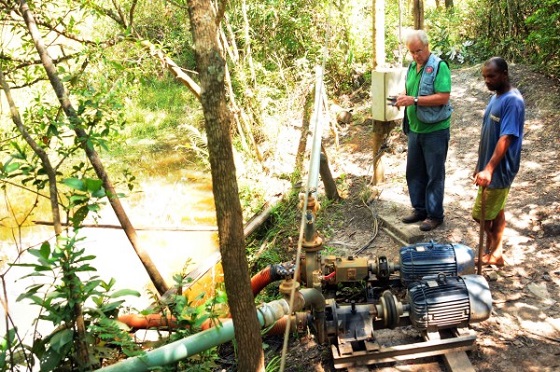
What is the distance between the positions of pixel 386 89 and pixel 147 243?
4.14m

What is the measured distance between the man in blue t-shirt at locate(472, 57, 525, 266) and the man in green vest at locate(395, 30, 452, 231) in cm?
45

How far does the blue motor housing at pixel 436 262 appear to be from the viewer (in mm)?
3354

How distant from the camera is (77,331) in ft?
7.63

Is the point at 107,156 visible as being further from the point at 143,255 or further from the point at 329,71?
the point at 143,255

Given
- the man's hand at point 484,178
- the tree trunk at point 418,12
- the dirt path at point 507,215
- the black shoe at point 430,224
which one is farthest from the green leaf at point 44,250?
the tree trunk at point 418,12

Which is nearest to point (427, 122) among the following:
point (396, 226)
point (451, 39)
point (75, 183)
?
point (396, 226)

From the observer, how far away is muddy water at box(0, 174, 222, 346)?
18.2ft

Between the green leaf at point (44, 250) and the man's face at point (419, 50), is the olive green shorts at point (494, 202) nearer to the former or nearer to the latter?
the man's face at point (419, 50)

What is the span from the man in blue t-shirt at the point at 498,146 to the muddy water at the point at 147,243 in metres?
2.85

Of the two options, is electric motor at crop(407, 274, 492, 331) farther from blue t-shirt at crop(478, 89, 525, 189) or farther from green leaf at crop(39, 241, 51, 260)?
green leaf at crop(39, 241, 51, 260)

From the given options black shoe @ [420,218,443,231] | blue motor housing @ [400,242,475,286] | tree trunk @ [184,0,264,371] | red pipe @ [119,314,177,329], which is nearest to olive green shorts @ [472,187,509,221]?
blue motor housing @ [400,242,475,286]

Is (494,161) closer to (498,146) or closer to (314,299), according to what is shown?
(498,146)

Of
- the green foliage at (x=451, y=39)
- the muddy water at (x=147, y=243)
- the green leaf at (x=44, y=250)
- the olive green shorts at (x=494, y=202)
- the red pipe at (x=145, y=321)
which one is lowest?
the muddy water at (x=147, y=243)

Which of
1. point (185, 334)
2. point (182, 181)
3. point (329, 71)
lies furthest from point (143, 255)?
point (329, 71)
